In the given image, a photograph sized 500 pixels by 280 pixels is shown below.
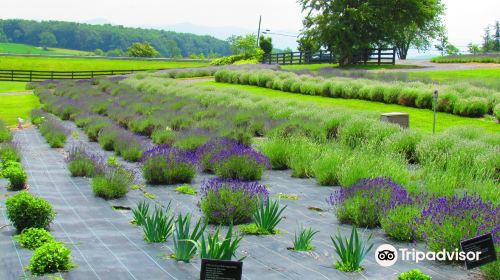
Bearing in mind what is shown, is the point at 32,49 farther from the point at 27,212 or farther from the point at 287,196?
the point at 27,212

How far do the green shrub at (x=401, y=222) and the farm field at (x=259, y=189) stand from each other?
17 millimetres

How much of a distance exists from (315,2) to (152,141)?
29.4 metres

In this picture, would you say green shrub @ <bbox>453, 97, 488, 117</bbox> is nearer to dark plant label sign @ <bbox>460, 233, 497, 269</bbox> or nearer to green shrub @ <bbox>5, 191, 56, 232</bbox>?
dark plant label sign @ <bbox>460, 233, 497, 269</bbox>

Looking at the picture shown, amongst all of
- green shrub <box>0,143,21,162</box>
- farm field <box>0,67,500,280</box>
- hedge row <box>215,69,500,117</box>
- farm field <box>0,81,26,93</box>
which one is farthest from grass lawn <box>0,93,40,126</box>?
hedge row <box>215,69,500,117</box>

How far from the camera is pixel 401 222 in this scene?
6.72 meters

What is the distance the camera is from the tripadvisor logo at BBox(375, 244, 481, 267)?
5.91 m

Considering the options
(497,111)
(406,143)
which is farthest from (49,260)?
(497,111)

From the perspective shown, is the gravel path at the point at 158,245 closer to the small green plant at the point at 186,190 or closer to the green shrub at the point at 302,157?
the small green plant at the point at 186,190

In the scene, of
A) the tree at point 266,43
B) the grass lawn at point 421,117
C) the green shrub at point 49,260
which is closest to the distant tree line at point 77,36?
the tree at point 266,43

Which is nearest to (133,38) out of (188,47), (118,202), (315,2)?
(188,47)

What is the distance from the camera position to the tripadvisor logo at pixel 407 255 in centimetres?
591

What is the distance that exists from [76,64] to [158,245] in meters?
65.8

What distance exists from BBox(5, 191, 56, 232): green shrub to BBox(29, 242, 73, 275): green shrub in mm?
1518

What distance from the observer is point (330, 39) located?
41.2 m
